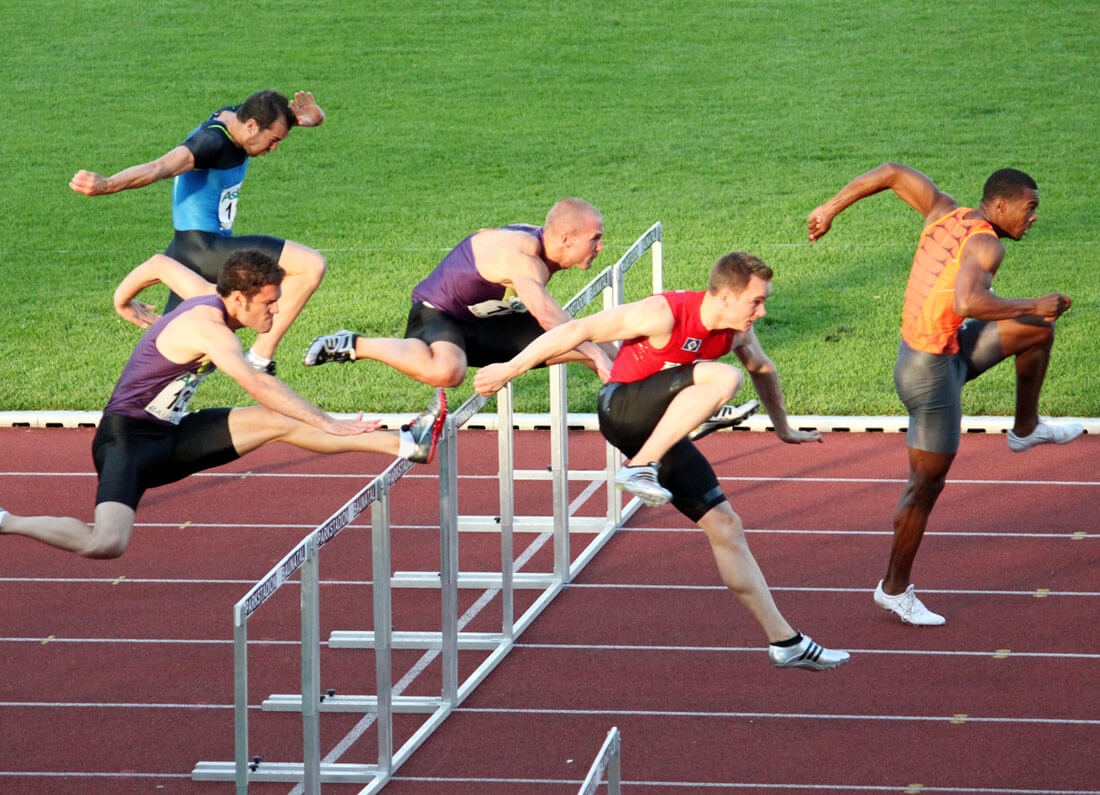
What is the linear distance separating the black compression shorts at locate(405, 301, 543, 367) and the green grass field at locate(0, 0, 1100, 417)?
457 centimetres

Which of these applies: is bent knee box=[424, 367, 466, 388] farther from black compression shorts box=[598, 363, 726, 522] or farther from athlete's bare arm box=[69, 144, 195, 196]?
athlete's bare arm box=[69, 144, 195, 196]

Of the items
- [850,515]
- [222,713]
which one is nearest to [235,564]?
[222,713]

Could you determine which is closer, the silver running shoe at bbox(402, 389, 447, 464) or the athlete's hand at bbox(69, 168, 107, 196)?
the silver running shoe at bbox(402, 389, 447, 464)

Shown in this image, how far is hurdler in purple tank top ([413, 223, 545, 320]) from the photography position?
27.5 feet

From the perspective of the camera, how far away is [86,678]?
8.35m

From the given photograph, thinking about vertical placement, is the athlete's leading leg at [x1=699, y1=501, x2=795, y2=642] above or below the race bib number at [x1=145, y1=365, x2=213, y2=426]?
below

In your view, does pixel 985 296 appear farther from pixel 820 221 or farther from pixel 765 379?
pixel 765 379

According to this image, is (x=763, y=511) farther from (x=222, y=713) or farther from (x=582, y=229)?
(x=222, y=713)

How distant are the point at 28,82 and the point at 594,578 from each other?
54.4 ft

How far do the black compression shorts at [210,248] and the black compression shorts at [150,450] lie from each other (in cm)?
144

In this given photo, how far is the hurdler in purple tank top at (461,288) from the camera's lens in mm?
8383

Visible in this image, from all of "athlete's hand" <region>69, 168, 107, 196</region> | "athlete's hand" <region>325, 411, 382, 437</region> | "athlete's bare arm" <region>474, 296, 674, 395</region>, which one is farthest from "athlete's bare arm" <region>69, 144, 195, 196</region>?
"athlete's bare arm" <region>474, 296, 674, 395</region>

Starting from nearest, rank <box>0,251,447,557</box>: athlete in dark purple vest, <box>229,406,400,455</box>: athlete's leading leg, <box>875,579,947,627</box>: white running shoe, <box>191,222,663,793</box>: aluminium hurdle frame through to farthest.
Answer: <box>191,222,663,793</box>: aluminium hurdle frame, <box>0,251,447,557</box>: athlete in dark purple vest, <box>229,406,400,455</box>: athlete's leading leg, <box>875,579,947,627</box>: white running shoe

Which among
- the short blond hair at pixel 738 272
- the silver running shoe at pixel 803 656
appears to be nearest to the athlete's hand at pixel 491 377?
the short blond hair at pixel 738 272
